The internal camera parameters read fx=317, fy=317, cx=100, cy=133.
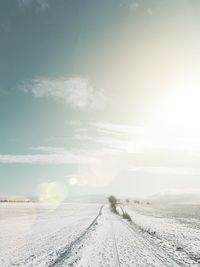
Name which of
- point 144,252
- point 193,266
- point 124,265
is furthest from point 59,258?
point 193,266

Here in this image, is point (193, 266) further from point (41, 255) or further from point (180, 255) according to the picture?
point (41, 255)

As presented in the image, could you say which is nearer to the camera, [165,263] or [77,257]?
[165,263]

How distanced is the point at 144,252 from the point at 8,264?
717cm

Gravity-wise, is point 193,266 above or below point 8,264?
below

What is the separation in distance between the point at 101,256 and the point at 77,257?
125 centimetres

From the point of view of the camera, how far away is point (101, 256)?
15.6m

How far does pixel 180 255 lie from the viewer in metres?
16.5

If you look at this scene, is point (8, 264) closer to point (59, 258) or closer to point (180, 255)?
point (59, 258)

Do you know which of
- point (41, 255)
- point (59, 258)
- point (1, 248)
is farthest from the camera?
point (1, 248)

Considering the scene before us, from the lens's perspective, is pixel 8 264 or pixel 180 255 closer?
pixel 8 264

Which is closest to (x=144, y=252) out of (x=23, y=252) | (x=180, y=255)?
(x=180, y=255)

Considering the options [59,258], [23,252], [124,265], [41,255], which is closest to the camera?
[124,265]

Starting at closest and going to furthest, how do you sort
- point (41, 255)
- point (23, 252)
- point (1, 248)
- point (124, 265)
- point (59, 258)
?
point (124, 265) < point (59, 258) < point (41, 255) < point (23, 252) < point (1, 248)

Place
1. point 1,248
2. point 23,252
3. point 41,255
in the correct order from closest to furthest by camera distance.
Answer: point 41,255, point 23,252, point 1,248
